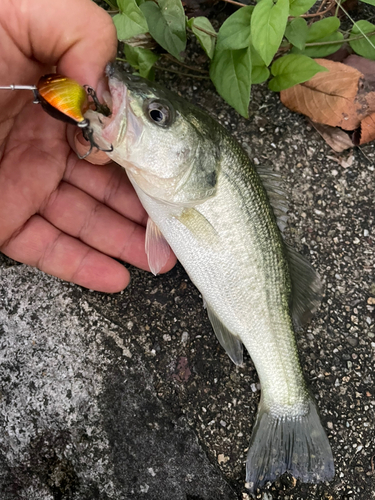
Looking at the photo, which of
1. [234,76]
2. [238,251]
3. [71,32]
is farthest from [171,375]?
[71,32]

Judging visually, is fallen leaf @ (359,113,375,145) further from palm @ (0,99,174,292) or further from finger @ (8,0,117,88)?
finger @ (8,0,117,88)

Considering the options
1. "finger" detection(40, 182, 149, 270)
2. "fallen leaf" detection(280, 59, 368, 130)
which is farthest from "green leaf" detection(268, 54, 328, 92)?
"finger" detection(40, 182, 149, 270)

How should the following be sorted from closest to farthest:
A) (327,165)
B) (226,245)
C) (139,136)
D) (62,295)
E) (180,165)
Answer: (139,136) < (180,165) < (226,245) < (62,295) < (327,165)

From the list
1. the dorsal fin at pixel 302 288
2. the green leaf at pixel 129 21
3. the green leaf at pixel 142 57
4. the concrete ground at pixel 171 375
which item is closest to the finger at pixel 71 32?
the green leaf at pixel 129 21

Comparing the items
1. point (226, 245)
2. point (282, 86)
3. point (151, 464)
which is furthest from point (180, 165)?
point (151, 464)

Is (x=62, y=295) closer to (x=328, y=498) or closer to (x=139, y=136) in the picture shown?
(x=139, y=136)

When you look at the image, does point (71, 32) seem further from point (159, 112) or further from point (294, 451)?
point (294, 451)
